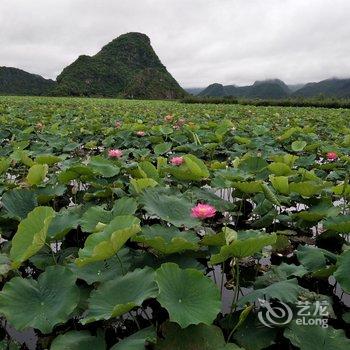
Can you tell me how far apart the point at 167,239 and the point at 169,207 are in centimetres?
26

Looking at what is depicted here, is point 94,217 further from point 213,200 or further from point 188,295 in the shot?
point 213,200

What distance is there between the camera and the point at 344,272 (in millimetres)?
1373

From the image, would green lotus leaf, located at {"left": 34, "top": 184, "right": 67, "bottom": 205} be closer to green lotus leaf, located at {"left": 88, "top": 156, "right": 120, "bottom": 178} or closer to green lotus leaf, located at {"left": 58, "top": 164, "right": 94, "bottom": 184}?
green lotus leaf, located at {"left": 58, "top": 164, "right": 94, "bottom": 184}

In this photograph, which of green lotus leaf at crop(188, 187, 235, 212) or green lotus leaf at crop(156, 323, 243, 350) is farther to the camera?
green lotus leaf at crop(188, 187, 235, 212)

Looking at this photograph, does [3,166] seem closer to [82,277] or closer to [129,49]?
[82,277]

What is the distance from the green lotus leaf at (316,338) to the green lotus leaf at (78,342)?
0.58m

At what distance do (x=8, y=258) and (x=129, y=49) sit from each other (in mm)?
75490

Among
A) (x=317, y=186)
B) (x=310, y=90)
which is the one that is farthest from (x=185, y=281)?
(x=310, y=90)

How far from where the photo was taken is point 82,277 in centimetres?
148

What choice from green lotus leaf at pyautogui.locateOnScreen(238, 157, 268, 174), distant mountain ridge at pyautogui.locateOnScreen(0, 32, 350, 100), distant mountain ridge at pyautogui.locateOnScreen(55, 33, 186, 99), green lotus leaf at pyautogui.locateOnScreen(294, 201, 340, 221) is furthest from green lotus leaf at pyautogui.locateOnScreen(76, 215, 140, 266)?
distant mountain ridge at pyautogui.locateOnScreen(55, 33, 186, 99)

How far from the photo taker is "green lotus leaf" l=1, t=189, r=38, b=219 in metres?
2.04

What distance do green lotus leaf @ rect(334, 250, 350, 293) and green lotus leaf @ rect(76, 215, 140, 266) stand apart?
0.70 meters

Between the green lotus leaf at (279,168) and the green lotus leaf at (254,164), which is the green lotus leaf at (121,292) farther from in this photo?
the green lotus leaf at (254,164)

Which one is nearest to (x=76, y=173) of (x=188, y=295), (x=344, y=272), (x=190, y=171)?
(x=190, y=171)
